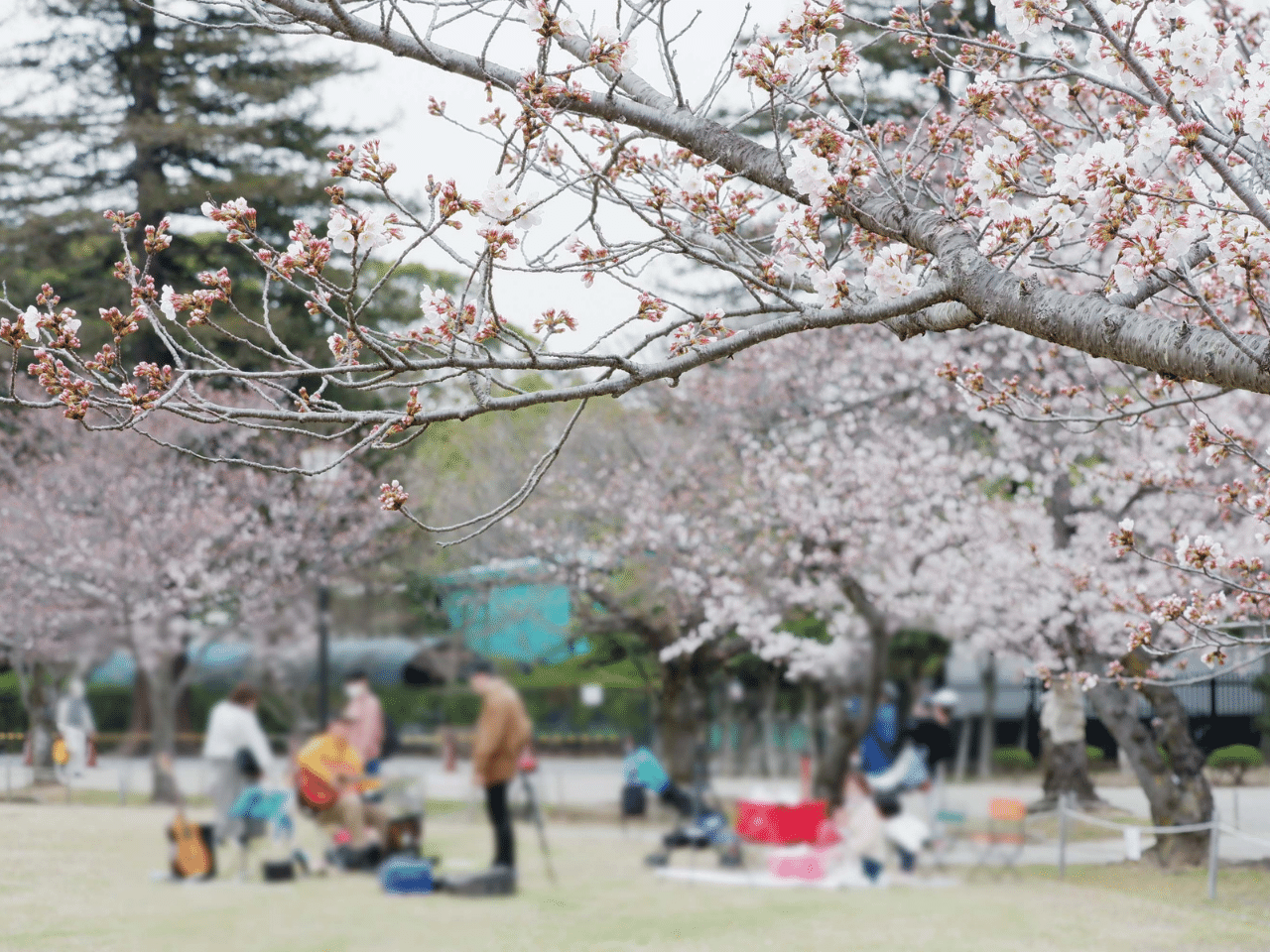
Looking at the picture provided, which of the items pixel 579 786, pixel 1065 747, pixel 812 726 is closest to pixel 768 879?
pixel 812 726

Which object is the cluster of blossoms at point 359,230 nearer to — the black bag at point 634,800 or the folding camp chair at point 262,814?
the folding camp chair at point 262,814

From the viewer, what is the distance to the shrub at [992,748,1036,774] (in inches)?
664

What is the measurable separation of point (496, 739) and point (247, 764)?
1.18 metres

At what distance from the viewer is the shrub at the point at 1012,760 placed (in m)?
16.9

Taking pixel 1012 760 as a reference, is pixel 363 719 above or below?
above

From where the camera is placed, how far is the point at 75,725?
6.62 metres

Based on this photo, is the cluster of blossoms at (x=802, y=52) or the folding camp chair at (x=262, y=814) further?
the folding camp chair at (x=262, y=814)

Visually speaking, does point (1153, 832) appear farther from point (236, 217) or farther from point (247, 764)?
point (236, 217)

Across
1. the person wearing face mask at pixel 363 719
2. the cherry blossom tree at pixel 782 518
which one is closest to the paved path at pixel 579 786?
the person wearing face mask at pixel 363 719

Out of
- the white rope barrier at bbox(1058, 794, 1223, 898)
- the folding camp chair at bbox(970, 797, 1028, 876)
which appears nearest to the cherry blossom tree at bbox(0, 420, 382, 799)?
the folding camp chair at bbox(970, 797, 1028, 876)

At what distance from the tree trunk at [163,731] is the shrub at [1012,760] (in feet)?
40.2

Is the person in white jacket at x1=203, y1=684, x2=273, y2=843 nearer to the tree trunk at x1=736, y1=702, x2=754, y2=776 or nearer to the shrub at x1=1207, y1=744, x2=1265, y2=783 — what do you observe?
the tree trunk at x1=736, y1=702, x2=754, y2=776

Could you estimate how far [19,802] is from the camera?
712 centimetres

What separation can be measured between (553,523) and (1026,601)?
240 inches
